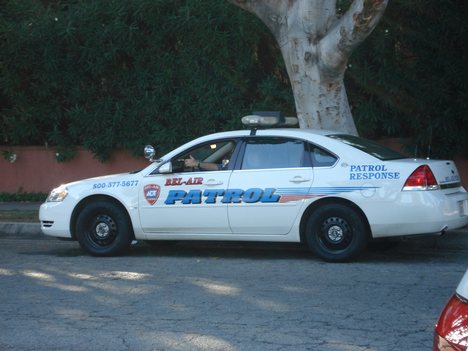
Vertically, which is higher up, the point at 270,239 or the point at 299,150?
the point at 299,150

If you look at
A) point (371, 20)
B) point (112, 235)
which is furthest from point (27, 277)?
point (371, 20)

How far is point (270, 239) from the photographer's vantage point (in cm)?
899

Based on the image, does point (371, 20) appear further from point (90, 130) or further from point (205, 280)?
point (90, 130)

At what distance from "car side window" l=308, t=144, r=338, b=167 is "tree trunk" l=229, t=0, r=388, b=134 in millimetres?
1929

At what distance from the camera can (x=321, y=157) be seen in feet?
29.2

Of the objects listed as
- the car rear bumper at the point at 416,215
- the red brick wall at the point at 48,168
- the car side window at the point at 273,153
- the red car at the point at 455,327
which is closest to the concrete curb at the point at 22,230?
the red brick wall at the point at 48,168

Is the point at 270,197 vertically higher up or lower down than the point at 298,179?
lower down

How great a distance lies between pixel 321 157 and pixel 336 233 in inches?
34.3

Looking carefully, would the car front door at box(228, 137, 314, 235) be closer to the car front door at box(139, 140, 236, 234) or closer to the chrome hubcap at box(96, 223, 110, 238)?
the car front door at box(139, 140, 236, 234)

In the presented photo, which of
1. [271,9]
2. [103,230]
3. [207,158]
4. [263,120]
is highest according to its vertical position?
[271,9]

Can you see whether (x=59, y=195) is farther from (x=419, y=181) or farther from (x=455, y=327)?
(x=455, y=327)

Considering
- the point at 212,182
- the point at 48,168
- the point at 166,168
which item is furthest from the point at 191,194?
the point at 48,168

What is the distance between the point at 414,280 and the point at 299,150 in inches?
81.0

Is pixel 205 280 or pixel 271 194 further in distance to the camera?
pixel 271 194
